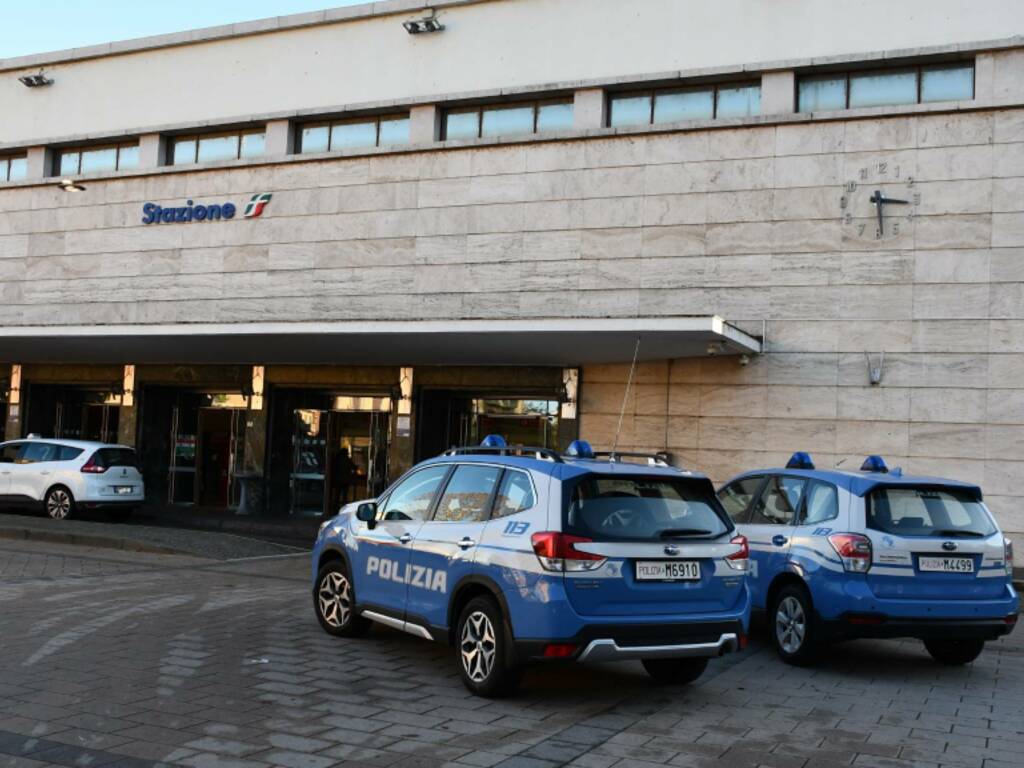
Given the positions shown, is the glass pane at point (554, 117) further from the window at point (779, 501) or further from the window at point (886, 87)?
the window at point (779, 501)

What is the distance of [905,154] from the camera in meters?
16.8

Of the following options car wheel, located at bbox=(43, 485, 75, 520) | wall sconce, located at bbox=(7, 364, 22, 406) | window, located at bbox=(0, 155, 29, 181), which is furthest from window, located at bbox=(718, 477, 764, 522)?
window, located at bbox=(0, 155, 29, 181)

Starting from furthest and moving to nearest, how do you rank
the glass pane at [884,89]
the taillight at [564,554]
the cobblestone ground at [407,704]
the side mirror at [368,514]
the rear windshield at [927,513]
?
the glass pane at [884,89]
the side mirror at [368,514]
the rear windshield at [927,513]
the taillight at [564,554]
the cobblestone ground at [407,704]

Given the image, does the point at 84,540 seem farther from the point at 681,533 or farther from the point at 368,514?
the point at 681,533

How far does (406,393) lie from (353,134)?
541 cm

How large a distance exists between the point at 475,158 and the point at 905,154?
7441mm

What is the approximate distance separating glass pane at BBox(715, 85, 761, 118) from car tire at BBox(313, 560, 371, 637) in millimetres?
12153

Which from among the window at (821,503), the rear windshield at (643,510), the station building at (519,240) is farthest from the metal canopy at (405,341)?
the rear windshield at (643,510)

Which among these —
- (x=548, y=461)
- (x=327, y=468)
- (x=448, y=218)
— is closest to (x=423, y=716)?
(x=548, y=461)

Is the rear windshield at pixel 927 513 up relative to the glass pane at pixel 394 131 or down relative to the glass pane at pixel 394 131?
down

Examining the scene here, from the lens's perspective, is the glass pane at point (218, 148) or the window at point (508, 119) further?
the glass pane at point (218, 148)

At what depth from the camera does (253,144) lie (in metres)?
22.8

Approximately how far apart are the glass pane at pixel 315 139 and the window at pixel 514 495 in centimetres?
1587

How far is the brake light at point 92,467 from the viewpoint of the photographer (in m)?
19.3
